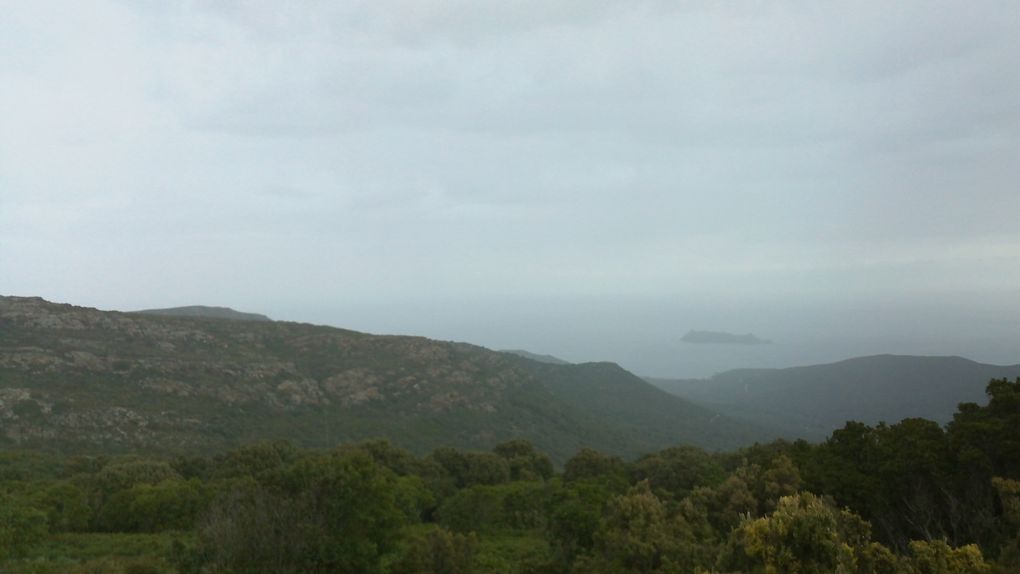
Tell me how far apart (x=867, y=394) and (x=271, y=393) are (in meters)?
159

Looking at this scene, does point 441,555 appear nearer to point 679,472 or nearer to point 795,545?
point 795,545

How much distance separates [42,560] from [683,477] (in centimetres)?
3316

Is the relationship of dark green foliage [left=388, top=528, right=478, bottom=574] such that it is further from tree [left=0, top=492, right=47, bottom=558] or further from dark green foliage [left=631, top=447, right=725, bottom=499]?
tree [left=0, top=492, right=47, bottom=558]

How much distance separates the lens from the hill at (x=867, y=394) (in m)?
132

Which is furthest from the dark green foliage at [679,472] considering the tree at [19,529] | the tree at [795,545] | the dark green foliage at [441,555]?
the tree at [19,529]

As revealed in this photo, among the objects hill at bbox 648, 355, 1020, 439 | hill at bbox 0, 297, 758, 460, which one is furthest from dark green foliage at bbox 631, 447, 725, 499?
hill at bbox 648, 355, 1020, 439

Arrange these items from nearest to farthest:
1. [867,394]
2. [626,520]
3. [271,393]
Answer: [626,520]
[271,393]
[867,394]

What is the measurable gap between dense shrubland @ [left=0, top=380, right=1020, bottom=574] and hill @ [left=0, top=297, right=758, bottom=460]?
38.4 metres

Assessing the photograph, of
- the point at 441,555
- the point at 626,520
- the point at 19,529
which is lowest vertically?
the point at 19,529

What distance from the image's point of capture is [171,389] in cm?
7788

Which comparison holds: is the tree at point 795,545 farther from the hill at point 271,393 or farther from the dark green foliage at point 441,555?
the hill at point 271,393

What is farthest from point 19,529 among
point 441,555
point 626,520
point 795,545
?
point 795,545

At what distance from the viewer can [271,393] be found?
8688 cm

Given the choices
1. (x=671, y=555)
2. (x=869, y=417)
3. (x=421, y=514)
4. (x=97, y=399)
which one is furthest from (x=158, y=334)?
(x=869, y=417)
